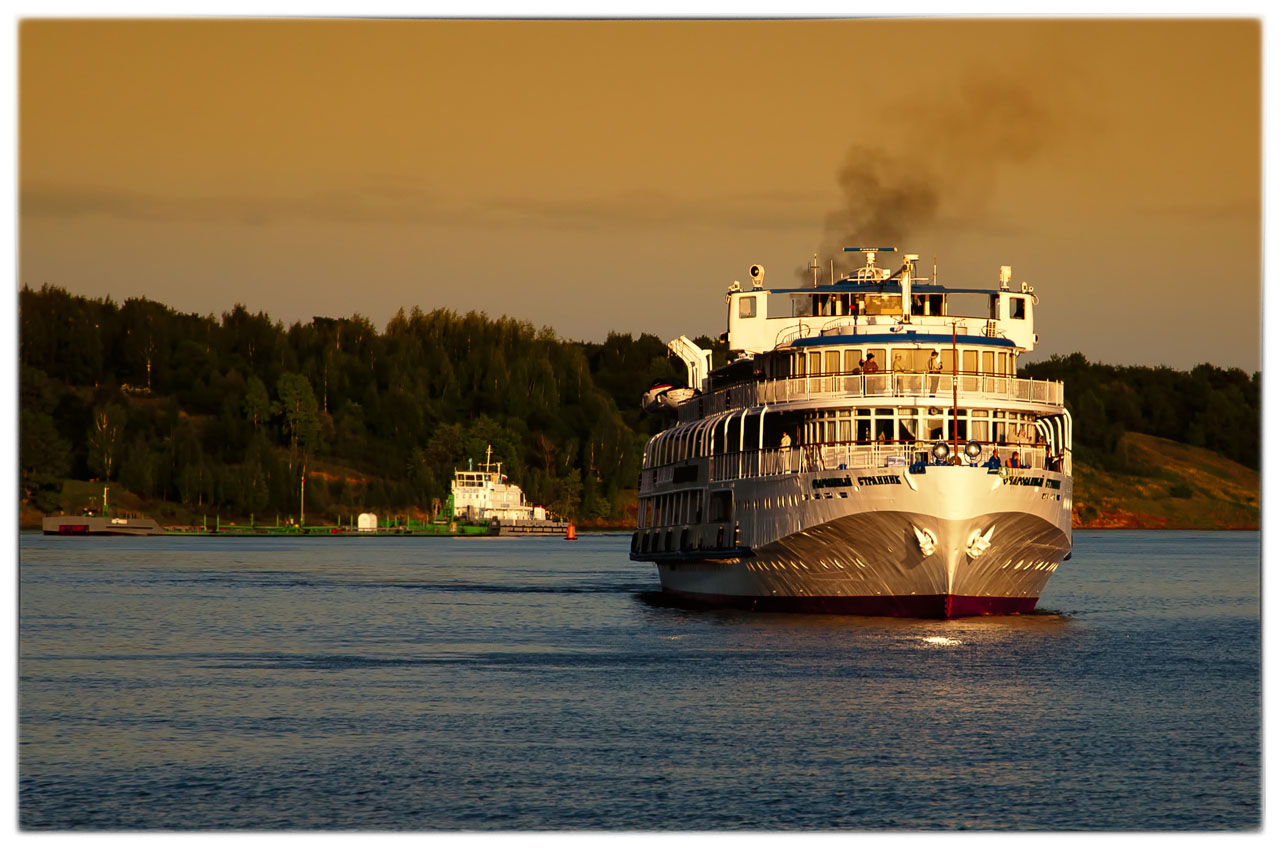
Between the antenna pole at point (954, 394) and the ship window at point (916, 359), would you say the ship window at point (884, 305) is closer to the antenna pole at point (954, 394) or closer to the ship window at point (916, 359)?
the ship window at point (916, 359)

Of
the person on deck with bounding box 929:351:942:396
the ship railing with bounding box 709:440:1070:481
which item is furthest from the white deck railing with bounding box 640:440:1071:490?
the person on deck with bounding box 929:351:942:396

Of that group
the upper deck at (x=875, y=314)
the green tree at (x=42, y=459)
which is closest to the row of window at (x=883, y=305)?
the upper deck at (x=875, y=314)

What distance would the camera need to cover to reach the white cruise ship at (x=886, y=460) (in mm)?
52281

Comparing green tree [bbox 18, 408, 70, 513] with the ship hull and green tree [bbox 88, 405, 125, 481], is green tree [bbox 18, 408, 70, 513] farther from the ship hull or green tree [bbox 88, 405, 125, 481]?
the ship hull

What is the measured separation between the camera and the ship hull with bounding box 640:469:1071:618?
170ft

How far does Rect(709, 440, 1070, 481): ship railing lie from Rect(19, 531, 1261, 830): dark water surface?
17.2 ft

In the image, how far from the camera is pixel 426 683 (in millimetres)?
45062

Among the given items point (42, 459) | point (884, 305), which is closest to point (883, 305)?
point (884, 305)

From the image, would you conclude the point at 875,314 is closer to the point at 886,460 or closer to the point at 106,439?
the point at 886,460

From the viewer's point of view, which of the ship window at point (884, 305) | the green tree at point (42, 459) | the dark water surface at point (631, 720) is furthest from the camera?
the green tree at point (42, 459)

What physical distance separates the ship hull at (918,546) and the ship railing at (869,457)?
1.93 ft

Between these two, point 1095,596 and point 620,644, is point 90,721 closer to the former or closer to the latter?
point 620,644

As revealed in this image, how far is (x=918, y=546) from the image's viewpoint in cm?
5256

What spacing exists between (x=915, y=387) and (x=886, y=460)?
3.42m
